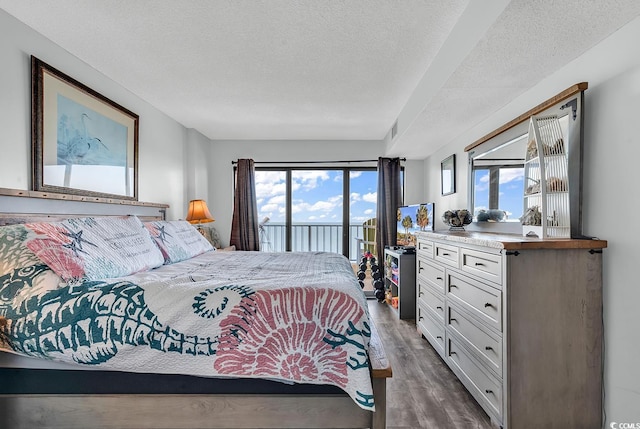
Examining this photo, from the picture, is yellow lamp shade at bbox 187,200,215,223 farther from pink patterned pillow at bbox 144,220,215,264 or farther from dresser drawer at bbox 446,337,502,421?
dresser drawer at bbox 446,337,502,421

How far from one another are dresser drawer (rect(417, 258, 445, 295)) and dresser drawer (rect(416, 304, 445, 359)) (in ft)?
0.90

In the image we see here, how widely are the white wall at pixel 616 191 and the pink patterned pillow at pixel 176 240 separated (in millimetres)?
2797

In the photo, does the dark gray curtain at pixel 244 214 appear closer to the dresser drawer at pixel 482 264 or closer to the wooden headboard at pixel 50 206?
the wooden headboard at pixel 50 206

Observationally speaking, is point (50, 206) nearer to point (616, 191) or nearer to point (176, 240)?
point (176, 240)

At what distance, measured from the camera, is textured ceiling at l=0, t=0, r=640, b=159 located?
5.82 ft

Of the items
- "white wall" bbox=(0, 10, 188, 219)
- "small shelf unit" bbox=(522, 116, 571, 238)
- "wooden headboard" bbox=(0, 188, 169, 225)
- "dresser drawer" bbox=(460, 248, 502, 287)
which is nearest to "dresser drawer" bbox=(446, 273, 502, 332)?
"dresser drawer" bbox=(460, 248, 502, 287)

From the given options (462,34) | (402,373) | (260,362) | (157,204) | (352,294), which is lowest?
(402,373)

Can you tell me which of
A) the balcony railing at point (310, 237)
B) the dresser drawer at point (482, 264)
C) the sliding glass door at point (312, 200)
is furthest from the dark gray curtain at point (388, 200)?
the dresser drawer at point (482, 264)

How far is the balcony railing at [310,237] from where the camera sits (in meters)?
5.75

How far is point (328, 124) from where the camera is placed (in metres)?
4.52

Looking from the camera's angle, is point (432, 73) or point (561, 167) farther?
point (432, 73)

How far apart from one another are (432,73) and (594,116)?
1148 millimetres

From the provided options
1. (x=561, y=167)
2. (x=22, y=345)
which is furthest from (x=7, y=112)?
(x=561, y=167)

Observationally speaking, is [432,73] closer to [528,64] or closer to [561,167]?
[528,64]
